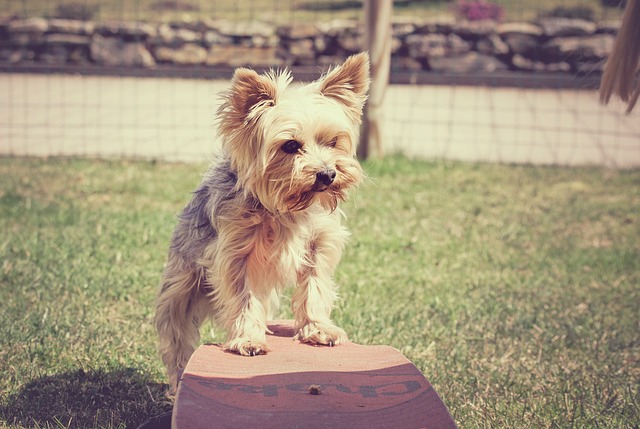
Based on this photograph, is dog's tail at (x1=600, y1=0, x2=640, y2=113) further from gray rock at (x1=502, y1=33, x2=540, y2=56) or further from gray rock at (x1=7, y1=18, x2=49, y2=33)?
gray rock at (x1=7, y1=18, x2=49, y2=33)

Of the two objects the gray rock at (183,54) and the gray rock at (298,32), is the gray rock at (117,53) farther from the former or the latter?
the gray rock at (298,32)

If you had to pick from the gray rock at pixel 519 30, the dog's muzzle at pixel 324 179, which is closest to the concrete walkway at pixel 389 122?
the gray rock at pixel 519 30

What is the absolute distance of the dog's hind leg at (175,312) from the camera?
383cm

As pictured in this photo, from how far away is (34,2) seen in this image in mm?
19203

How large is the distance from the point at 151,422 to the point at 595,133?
27.2 feet

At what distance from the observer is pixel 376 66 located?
827 cm

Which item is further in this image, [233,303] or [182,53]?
[182,53]

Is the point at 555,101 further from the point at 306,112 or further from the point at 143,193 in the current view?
the point at 306,112

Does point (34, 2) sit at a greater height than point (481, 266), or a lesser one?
greater

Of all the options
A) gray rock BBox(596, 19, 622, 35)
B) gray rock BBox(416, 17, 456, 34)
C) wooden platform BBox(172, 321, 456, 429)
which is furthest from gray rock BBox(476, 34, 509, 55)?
wooden platform BBox(172, 321, 456, 429)

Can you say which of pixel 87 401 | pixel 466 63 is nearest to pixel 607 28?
pixel 466 63

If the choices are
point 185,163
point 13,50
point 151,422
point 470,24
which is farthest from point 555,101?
point 151,422

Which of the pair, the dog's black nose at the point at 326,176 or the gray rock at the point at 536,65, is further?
the gray rock at the point at 536,65

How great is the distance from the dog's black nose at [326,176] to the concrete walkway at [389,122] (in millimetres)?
4816
